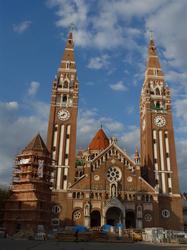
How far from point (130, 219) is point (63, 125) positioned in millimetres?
21357

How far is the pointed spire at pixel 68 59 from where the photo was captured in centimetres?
6688

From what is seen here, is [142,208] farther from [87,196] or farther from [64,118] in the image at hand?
[64,118]

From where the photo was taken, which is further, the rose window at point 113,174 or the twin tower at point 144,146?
the rose window at point 113,174

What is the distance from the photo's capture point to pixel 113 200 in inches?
2014

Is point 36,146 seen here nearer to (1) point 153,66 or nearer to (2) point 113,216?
(2) point 113,216

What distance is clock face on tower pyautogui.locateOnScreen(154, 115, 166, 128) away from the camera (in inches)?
2418

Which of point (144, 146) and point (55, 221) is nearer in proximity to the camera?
point (55, 221)

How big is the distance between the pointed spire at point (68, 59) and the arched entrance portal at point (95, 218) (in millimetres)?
30598

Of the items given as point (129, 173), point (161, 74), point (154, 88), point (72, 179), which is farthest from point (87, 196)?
point (161, 74)

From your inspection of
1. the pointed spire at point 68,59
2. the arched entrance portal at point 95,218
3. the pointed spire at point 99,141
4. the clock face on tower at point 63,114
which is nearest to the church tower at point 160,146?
the pointed spire at point 99,141

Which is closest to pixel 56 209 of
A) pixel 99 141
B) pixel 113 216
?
pixel 113 216

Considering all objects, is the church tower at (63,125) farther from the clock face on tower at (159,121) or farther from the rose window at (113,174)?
the clock face on tower at (159,121)

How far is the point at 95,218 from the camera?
53.9 meters

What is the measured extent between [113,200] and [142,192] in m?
6.12
